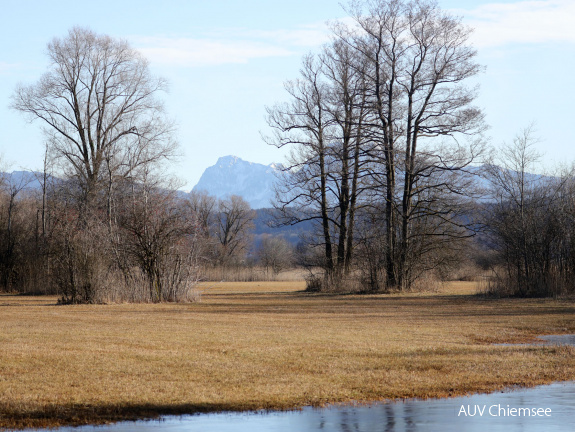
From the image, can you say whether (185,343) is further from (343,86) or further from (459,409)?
(343,86)

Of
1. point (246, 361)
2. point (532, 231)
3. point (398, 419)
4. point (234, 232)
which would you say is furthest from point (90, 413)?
point (234, 232)

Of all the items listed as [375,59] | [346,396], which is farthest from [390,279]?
[346,396]

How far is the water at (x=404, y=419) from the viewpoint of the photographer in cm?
696

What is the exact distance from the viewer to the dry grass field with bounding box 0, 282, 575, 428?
8.03 metres

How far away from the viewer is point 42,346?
11.9m

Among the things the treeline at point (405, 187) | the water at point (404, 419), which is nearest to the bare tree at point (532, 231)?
the treeline at point (405, 187)

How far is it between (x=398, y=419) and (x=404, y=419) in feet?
0.21

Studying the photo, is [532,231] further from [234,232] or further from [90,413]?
[234,232]

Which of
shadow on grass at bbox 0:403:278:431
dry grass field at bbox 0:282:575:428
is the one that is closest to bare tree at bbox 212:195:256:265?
dry grass field at bbox 0:282:575:428

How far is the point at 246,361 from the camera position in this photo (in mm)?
10625

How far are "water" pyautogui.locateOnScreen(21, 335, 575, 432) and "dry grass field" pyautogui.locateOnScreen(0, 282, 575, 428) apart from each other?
32cm

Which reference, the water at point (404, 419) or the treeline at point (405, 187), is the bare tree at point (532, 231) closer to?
the treeline at point (405, 187)

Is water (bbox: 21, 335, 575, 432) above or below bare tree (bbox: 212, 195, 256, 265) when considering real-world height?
below

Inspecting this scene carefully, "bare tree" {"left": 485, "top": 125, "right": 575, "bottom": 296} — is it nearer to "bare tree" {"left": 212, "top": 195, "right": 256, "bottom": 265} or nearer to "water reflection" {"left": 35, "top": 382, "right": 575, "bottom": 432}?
"water reflection" {"left": 35, "top": 382, "right": 575, "bottom": 432}
